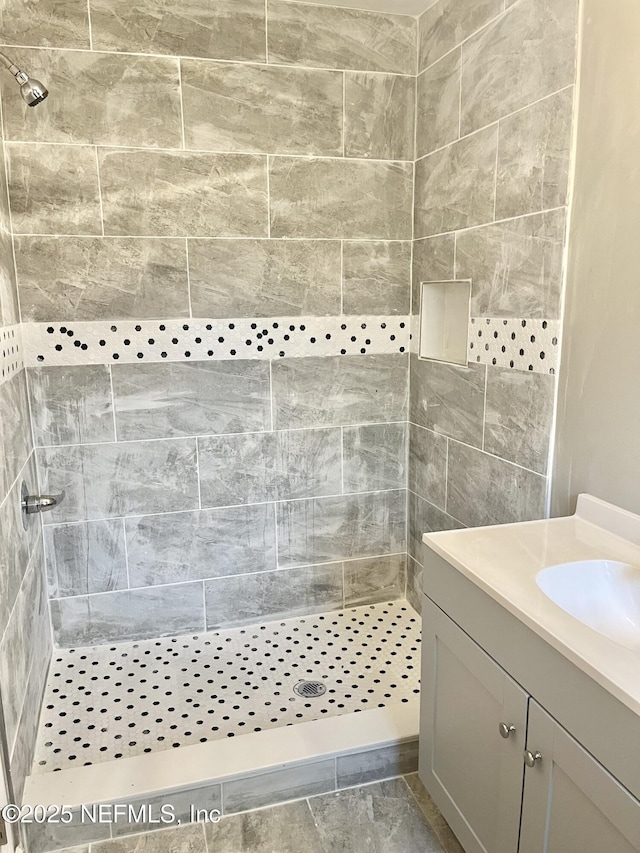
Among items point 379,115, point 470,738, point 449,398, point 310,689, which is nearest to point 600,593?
point 470,738

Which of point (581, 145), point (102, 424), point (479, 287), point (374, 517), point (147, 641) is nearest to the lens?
point (581, 145)

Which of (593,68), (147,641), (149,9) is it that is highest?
(149,9)

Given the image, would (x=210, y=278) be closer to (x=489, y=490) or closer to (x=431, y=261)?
(x=431, y=261)

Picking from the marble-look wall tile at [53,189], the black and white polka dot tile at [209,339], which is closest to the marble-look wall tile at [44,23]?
the marble-look wall tile at [53,189]

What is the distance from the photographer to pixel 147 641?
238cm

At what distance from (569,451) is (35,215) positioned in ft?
6.06

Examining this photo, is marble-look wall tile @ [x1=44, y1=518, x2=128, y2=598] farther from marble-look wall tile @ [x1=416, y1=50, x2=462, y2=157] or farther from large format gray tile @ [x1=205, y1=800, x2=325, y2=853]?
marble-look wall tile @ [x1=416, y1=50, x2=462, y2=157]

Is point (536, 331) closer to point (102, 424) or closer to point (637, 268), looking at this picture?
point (637, 268)

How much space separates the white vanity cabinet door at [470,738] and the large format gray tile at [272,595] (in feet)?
3.20

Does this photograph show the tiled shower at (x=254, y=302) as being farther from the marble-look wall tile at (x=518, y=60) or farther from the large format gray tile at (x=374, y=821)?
the large format gray tile at (x=374, y=821)

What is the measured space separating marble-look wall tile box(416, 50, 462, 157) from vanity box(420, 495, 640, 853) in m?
1.36

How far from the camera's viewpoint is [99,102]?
202cm

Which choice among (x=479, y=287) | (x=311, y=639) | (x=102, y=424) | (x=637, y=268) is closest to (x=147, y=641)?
(x=311, y=639)

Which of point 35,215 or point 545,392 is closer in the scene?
point 545,392
